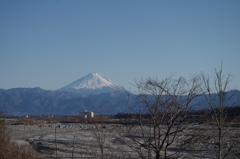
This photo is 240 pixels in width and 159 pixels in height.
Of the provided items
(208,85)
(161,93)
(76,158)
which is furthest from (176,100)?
(76,158)

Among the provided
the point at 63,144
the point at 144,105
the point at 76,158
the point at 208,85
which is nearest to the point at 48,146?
the point at 63,144

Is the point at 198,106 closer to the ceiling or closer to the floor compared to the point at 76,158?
closer to the ceiling

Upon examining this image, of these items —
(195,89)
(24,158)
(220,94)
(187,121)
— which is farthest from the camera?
(24,158)

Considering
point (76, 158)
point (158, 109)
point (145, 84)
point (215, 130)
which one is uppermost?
point (145, 84)

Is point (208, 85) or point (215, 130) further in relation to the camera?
point (215, 130)

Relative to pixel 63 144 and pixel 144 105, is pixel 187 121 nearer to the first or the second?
pixel 144 105

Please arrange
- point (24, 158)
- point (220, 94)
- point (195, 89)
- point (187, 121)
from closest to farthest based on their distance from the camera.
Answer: point (220, 94), point (195, 89), point (187, 121), point (24, 158)

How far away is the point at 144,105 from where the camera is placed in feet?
33.3

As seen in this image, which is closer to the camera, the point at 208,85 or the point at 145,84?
the point at 208,85

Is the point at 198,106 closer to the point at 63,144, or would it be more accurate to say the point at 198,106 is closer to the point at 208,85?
the point at 208,85

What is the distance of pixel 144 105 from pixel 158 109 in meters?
0.45

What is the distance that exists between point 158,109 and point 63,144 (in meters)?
21.2

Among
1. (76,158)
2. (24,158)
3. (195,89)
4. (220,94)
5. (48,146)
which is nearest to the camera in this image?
(220,94)

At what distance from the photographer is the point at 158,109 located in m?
9.96
